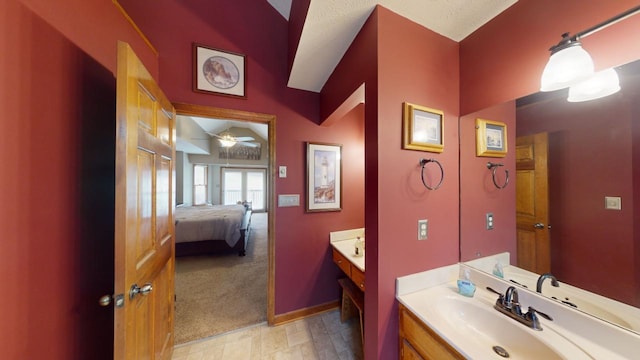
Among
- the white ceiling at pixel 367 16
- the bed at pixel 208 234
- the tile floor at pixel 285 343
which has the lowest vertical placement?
the tile floor at pixel 285 343

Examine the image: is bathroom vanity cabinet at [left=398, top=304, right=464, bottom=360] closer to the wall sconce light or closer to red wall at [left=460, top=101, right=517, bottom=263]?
red wall at [left=460, top=101, right=517, bottom=263]

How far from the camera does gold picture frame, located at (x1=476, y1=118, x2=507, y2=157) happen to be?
1.25m

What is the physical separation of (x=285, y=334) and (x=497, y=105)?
2.48m

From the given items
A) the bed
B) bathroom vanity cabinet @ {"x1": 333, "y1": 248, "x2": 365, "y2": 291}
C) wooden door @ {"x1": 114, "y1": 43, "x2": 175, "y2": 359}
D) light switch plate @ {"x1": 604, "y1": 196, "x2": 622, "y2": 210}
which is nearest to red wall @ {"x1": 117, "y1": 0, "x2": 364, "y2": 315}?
bathroom vanity cabinet @ {"x1": 333, "y1": 248, "x2": 365, "y2": 291}

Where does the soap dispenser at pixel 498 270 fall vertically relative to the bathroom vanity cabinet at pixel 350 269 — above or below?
above

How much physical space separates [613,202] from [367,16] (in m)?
1.51

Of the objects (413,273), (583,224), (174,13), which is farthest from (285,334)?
(174,13)

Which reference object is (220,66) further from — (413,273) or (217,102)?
(413,273)

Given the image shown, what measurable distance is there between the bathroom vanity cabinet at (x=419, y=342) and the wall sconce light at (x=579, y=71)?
122cm

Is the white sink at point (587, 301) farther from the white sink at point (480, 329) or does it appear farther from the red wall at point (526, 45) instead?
the red wall at point (526, 45)

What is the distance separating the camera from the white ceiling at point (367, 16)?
1090 mm

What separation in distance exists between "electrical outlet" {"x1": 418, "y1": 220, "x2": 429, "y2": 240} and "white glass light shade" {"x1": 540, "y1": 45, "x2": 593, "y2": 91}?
0.86 meters

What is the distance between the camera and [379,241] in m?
1.12

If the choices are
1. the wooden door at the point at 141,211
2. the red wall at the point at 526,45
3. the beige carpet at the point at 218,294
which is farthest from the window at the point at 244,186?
the red wall at the point at 526,45
